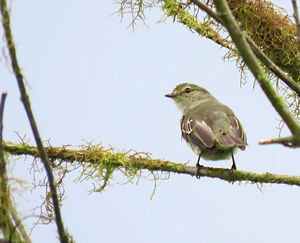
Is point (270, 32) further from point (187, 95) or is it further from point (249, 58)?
point (249, 58)

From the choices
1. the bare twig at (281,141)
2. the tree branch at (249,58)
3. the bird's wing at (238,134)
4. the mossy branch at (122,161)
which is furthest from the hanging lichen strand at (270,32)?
the bare twig at (281,141)

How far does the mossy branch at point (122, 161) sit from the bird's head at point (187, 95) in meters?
1.34

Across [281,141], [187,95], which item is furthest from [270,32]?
[281,141]

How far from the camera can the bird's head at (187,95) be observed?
489 centimetres

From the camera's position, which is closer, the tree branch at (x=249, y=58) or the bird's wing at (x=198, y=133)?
the tree branch at (x=249, y=58)

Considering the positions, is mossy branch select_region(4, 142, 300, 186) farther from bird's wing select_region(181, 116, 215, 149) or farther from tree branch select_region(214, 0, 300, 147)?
tree branch select_region(214, 0, 300, 147)

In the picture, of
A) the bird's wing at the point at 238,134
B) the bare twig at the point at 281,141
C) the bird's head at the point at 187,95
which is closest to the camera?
the bare twig at the point at 281,141

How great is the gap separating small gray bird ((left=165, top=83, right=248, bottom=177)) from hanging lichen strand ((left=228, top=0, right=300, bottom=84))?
0.51 meters

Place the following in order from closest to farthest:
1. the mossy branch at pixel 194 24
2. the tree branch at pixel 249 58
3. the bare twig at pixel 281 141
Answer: the bare twig at pixel 281 141 < the tree branch at pixel 249 58 < the mossy branch at pixel 194 24

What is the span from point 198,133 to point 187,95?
104cm

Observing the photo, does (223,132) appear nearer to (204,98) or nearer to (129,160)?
(129,160)

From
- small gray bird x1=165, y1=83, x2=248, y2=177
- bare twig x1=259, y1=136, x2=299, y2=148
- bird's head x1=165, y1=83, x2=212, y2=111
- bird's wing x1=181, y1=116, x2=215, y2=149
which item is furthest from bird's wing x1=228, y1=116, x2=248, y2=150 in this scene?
bare twig x1=259, y1=136, x2=299, y2=148

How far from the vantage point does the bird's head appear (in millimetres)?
4895

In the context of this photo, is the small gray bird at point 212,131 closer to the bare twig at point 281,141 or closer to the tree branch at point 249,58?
the tree branch at point 249,58
